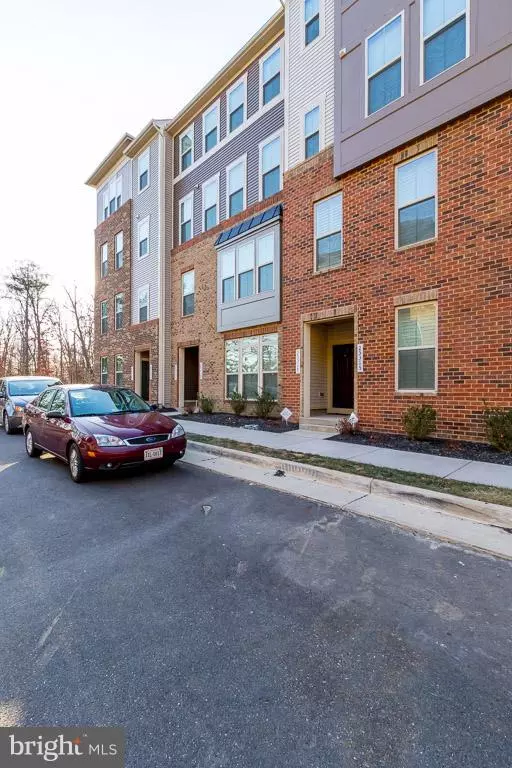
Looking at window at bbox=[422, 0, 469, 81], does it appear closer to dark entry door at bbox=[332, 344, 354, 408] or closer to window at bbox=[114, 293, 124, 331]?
dark entry door at bbox=[332, 344, 354, 408]

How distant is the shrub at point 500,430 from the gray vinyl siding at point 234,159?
1016 centimetres

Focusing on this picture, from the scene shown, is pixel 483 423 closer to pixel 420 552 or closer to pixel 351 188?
pixel 420 552

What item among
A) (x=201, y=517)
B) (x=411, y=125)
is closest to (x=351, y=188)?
(x=411, y=125)

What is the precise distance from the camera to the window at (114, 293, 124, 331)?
19.6 metres

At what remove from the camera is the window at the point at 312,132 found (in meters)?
10.6

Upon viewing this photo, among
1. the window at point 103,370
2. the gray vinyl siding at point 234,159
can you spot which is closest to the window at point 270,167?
the gray vinyl siding at point 234,159

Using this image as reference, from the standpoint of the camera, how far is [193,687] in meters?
1.99

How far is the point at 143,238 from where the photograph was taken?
18.1 meters

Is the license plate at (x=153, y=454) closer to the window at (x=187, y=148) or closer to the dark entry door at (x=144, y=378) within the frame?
the dark entry door at (x=144, y=378)

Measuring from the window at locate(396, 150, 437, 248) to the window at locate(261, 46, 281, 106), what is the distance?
631 cm

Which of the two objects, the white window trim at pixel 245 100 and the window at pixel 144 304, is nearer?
the white window trim at pixel 245 100

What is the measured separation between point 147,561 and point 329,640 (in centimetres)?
177

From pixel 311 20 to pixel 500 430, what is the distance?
40.2 feet
